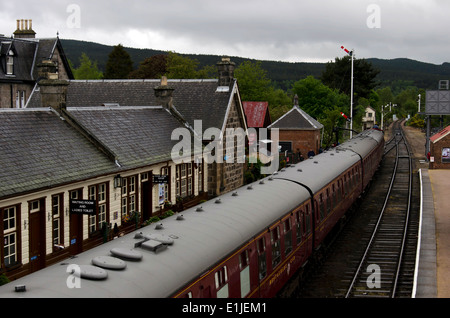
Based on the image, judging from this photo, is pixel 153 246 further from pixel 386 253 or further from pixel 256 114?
→ pixel 256 114

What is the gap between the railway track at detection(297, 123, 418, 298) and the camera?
16219 mm

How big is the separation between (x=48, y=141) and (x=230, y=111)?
1309cm

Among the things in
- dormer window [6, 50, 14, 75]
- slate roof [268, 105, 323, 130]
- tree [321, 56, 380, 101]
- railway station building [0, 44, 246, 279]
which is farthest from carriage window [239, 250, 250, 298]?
tree [321, 56, 380, 101]

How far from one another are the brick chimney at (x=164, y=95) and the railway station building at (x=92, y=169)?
0.17ft

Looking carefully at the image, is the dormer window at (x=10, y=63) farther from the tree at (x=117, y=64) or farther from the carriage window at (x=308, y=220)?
the tree at (x=117, y=64)

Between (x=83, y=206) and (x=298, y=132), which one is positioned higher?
(x=298, y=132)

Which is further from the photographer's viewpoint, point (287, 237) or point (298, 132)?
point (298, 132)

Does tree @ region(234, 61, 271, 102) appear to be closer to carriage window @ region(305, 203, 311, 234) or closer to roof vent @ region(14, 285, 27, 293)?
carriage window @ region(305, 203, 311, 234)

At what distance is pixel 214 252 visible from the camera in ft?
31.2

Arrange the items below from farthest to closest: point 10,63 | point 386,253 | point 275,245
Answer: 1. point 10,63
2. point 386,253
3. point 275,245

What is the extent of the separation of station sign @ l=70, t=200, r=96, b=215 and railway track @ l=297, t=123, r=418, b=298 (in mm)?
6277

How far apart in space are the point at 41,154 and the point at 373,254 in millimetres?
12151

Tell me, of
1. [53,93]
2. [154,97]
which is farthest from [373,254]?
[154,97]

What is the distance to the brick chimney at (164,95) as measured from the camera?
27.8 metres
